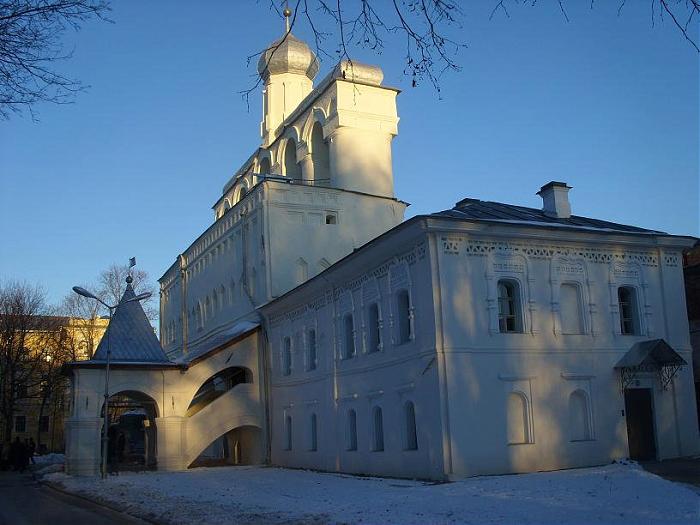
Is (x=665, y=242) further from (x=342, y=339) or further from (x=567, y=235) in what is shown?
(x=342, y=339)

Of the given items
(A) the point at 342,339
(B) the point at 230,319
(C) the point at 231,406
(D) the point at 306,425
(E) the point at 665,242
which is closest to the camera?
(E) the point at 665,242

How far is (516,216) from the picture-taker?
21.5 m

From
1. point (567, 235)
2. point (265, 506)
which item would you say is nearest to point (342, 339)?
point (567, 235)

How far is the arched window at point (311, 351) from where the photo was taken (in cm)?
2609

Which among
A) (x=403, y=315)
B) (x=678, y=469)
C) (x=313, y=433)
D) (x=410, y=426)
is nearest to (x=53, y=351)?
(x=313, y=433)

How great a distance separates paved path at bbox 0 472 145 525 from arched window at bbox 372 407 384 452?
7.64 metres

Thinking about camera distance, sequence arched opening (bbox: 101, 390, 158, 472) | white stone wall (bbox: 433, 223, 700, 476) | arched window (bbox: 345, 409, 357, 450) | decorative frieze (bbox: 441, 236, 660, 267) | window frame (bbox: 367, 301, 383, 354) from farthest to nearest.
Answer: arched opening (bbox: 101, 390, 158, 472), arched window (bbox: 345, 409, 357, 450), window frame (bbox: 367, 301, 383, 354), decorative frieze (bbox: 441, 236, 660, 267), white stone wall (bbox: 433, 223, 700, 476)

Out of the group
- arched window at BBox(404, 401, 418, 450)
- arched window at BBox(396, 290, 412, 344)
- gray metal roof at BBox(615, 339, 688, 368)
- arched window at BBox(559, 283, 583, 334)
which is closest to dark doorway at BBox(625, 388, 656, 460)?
gray metal roof at BBox(615, 339, 688, 368)

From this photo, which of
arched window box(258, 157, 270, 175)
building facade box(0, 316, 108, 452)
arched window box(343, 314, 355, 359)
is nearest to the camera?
arched window box(343, 314, 355, 359)

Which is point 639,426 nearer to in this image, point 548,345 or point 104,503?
point 548,345

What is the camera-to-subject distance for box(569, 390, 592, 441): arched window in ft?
65.0

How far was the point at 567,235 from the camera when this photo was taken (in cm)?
2045

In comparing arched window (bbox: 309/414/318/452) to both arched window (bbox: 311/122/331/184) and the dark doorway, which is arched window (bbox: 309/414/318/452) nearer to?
the dark doorway

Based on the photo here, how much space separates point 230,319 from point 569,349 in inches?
680
